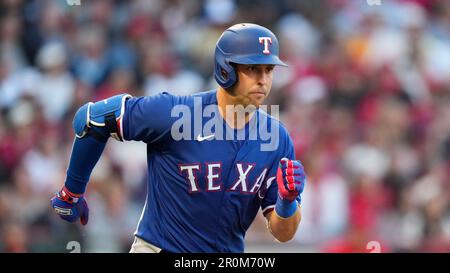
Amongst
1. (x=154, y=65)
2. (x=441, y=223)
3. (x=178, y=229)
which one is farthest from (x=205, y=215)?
(x=154, y=65)

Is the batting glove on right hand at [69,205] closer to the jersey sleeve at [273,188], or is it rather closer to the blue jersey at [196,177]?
the blue jersey at [196,177]

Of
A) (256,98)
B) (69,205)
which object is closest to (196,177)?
(256,98)

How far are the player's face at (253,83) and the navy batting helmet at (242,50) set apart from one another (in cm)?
5

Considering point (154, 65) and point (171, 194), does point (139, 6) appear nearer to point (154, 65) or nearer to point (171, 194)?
point (154, 65)

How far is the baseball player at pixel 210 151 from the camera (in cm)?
560

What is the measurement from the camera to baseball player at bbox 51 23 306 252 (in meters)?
5.60

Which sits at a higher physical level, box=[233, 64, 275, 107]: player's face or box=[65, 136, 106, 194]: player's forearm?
box=[233, 64, 275, 107]: player's face

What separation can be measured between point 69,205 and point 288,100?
487cm

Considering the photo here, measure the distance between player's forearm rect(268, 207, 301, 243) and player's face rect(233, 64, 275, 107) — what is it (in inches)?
26.0

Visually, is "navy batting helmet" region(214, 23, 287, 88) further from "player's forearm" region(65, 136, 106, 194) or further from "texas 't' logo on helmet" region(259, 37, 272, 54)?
"player's forearm" region(65, 136, 106, 194)

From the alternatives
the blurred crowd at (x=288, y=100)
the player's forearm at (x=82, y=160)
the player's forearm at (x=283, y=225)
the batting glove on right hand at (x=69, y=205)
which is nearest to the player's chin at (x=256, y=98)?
the player's forearm at (x=283, y=225)

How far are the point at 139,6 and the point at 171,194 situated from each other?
20.2 ft

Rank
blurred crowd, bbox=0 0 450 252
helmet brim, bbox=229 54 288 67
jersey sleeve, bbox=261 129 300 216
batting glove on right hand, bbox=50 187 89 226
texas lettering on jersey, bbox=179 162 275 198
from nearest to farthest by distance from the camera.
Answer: helmet brim, bbox=229 54 288 67 → texas lettering on jersey, bbox=179 162 275 198 → jersey sleeve, bbox=261 129 300 216 → batting glove on right hand, bbox=50 187 89 226 → blurred crowd, bbox=0 0 450 252

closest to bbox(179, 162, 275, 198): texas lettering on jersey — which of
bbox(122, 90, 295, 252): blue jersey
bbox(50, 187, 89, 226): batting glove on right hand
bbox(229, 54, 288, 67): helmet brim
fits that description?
bbox(122, 90, 295, 252): blue jersey
